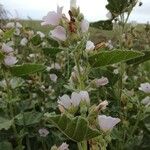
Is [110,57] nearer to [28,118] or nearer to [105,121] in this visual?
[105,121]

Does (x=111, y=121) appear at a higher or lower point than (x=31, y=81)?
higher

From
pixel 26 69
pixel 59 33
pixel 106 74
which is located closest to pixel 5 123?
pixel 26 69

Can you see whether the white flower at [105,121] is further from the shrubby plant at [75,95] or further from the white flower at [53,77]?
the white flower at [53,77]

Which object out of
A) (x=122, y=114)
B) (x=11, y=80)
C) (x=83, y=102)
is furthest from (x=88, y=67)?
(x=11, y=80)

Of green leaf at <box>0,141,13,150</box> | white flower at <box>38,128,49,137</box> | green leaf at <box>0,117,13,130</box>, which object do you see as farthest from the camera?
white flower at <box>38,128,49,137</box>

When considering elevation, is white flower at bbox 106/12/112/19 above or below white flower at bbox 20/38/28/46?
above

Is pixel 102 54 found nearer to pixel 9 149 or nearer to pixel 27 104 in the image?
pixel 9 149

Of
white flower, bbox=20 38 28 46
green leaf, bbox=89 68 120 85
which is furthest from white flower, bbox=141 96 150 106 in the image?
white flower, bbox=20 38 28 46

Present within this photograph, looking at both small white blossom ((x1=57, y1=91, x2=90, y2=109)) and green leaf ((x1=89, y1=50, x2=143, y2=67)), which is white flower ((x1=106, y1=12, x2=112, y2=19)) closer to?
green leaf ((x1=89, y1=50, x2=143, y2=67))

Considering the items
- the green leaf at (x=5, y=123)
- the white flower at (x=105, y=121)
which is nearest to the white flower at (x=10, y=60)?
the green leaf at (x=5, y=123)
